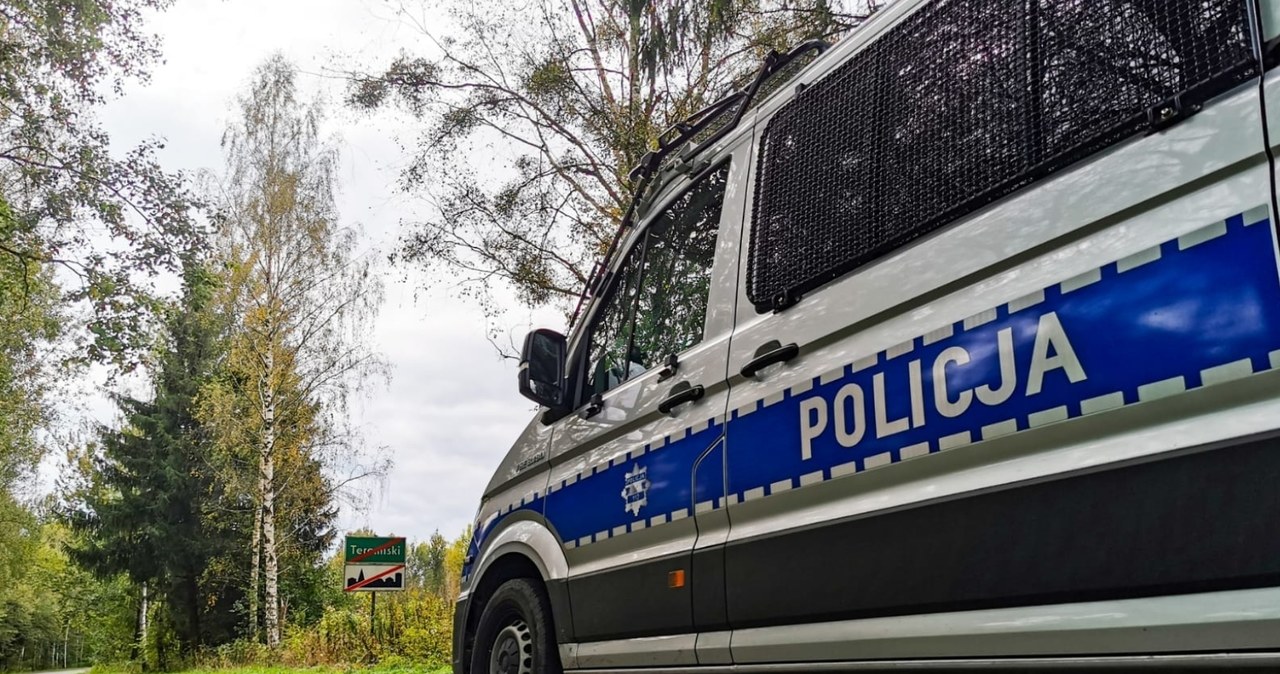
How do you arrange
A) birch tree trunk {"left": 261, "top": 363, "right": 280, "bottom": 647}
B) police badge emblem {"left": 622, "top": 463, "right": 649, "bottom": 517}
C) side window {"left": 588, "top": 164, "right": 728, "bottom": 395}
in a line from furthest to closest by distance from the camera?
birch tree trunk {"left": 261, "top": 363, "right": 280, "bottom": 647} → side window {"left": 588, "top": 164, "right": 728, "bottom": 395} → police badge emblem {"left": 622, "top": 463, "right": 649, "bottom": 517}

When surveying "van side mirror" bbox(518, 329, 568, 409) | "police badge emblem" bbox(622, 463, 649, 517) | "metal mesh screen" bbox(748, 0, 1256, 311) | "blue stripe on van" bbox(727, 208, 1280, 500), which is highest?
"metal mesh screen" bbox(748, 0, 1256, 311)

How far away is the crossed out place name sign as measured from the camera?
36.1 ft

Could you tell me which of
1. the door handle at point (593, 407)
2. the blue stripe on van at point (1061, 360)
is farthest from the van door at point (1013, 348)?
the door handle at point (593, 407)

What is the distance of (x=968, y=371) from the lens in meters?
1.73

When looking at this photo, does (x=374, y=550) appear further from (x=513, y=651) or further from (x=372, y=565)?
(x=513, y=651)

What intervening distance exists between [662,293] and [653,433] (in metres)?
0.57

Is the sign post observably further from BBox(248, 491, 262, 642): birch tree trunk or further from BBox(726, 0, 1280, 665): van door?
BBox(248, 491, 262, 642): birch tree trunk

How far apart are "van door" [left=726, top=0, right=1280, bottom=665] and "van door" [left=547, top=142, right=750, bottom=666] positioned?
8.3 inches

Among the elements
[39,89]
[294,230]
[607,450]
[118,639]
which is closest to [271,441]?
[294,230]

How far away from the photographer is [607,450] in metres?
3.04

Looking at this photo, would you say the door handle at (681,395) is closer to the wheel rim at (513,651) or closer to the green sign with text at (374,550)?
the wheel rim at (513,651)

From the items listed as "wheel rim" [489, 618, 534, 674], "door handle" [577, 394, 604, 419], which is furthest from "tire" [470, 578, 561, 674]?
"door handle" [577, 394, 604, 419]

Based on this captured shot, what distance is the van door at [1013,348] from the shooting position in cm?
135

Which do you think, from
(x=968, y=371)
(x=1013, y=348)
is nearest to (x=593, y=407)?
(x=968, y=371)
